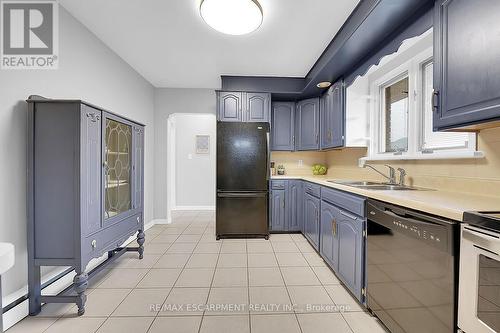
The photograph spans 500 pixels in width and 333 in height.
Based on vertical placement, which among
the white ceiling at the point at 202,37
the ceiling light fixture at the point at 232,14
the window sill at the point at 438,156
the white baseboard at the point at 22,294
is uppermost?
the white ceiling at the point at 202,37

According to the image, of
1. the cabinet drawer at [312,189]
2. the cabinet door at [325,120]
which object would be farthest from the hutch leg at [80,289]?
the cabinet door at [325,120]

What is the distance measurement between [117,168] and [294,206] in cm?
238

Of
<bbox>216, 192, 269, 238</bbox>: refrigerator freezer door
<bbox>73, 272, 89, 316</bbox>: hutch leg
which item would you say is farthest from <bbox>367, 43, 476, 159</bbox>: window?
A: <bbox>73, 272, 89, 316</bbox>: hutch leg

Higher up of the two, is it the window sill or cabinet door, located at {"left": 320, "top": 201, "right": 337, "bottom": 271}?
the window sill

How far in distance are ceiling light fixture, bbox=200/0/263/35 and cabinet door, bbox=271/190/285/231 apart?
2187 mm

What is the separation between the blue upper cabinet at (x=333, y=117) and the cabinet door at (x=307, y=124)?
12 cm

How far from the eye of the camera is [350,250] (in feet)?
6.04

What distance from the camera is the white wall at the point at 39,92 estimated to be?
1.55m

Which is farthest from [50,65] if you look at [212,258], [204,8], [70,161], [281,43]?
[212,258]

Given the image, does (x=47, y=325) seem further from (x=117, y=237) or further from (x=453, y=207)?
(x=453, y=207)

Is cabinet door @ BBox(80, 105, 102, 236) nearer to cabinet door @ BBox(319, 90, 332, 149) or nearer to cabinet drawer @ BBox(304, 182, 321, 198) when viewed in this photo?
cabinet drawer @ BBox(304, 182, 321, 198)

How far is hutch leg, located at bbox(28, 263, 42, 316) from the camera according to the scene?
160 cm

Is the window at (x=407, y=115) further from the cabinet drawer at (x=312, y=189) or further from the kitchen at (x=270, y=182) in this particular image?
the cabinet drawer at (x=312, y=189)

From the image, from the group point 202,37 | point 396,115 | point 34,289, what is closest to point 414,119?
point 396,115
